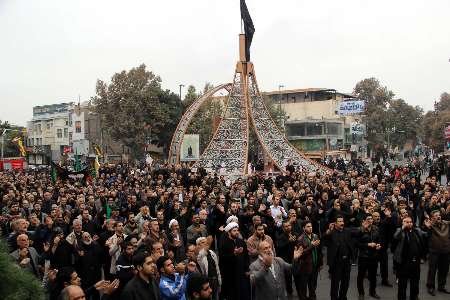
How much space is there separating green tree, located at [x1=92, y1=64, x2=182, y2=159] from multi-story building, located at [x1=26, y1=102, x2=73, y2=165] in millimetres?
33195

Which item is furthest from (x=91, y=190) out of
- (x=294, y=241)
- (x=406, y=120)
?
(x=406, y=120)

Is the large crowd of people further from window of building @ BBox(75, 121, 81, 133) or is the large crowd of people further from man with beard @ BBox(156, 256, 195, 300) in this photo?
window of building @ BBox(75, 121, 81, 133)

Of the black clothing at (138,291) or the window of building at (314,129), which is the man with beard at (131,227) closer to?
the black clothing at (138,291)

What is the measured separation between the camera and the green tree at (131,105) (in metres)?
43.8

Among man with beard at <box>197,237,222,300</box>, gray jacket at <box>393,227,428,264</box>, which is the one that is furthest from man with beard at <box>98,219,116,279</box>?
gray jacket at <box>393,227,428,264</box>

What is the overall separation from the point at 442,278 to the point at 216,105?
39.9 metres

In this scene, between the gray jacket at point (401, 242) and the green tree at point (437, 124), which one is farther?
the green tree at point (437, 124)

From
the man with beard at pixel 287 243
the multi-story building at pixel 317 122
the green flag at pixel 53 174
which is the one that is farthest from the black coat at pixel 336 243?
the multi-story building at pixel 317 122

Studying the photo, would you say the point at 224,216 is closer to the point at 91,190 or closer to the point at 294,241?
the point at 294,241

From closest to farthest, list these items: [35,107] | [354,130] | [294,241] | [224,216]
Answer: [294,241]
[224,216]
[354,130]
[35,107]

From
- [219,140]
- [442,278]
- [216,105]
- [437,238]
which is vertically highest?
[216,105]

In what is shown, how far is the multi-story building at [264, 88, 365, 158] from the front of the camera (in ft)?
222

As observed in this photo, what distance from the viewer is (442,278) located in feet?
32.6

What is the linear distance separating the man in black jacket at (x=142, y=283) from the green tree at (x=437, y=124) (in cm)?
5273
